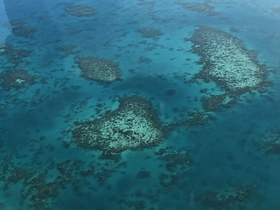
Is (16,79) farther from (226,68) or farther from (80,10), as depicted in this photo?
(226,68)

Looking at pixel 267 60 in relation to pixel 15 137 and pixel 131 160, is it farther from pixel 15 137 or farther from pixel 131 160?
pixel 15 137

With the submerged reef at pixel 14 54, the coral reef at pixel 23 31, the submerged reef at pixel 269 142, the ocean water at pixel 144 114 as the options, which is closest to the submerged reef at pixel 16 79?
the ocean water at pixel 144 114

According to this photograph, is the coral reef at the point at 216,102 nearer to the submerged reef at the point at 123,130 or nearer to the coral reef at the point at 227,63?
the coral reef at the point at 227,63

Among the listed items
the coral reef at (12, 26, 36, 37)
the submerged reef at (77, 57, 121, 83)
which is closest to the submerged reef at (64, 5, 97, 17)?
the coral reef at (12, 26, 36, 37)

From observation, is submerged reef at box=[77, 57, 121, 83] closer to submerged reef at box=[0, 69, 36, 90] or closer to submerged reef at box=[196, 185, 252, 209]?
submerged reef at box=[0, 69, 36, 90]

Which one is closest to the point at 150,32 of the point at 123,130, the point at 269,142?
the point at 123,130

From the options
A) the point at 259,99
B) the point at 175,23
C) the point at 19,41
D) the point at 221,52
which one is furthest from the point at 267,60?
the point at 19,41
